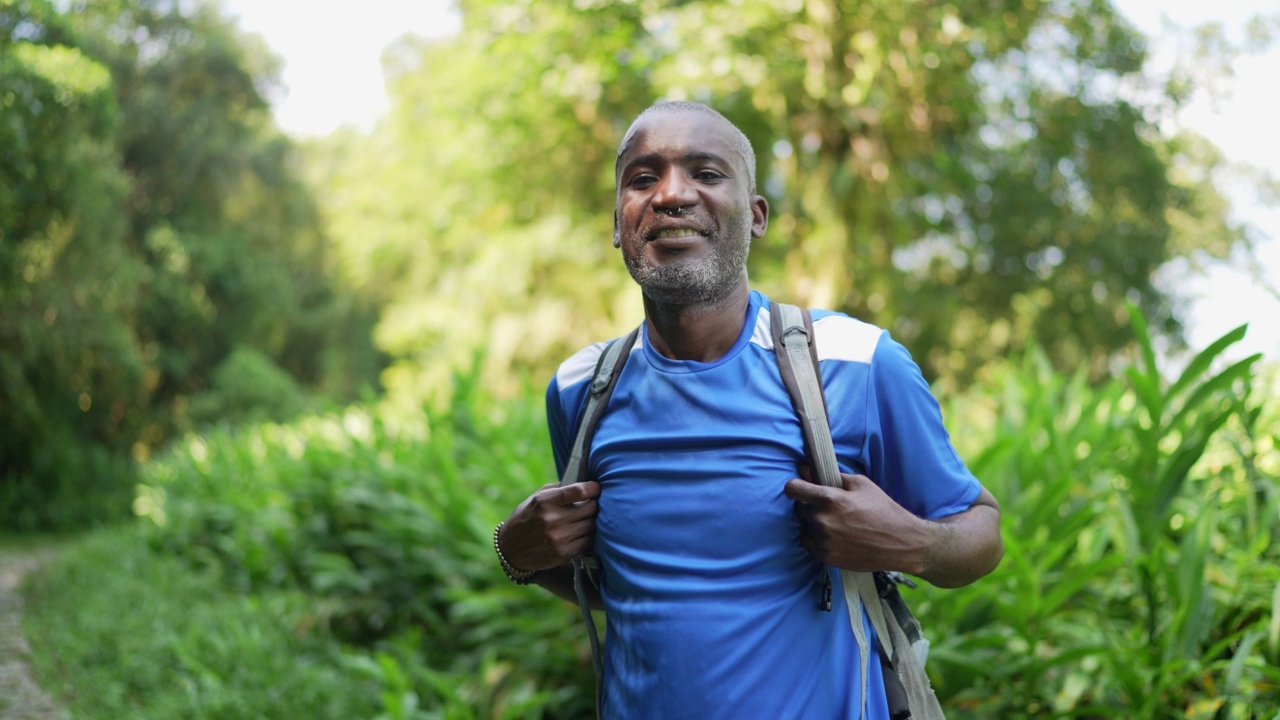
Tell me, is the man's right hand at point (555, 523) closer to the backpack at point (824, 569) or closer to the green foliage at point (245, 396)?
the backpack at point (824, 569)

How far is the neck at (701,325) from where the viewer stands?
1.76 m

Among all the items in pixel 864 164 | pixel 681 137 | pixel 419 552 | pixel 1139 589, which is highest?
pixel 864 164

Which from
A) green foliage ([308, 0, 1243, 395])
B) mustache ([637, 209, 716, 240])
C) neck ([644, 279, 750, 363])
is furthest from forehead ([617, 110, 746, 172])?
green foliage ([308, 0, 1243, 395])

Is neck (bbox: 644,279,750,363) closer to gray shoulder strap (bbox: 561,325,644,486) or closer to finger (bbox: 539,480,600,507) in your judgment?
gray shoulder strap (bbox: 561,325,644,486)

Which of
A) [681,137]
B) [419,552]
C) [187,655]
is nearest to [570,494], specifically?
[681,137]

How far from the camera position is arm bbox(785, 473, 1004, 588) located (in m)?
1.55

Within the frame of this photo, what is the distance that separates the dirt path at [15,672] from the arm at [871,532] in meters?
5.17

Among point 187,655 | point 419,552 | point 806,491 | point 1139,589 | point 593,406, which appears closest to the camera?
point 806,491

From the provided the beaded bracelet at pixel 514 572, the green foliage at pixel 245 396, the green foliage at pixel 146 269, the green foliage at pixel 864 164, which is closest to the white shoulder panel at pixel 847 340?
the beaded bracelet at pixel 514 572

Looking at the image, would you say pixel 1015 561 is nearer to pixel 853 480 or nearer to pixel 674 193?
pixel 853 480

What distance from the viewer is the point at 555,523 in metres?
1.76

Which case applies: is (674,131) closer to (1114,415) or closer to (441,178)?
(1114,415)

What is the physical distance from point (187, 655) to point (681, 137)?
504 centimetres

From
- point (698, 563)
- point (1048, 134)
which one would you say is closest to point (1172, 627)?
point (698, 563)
